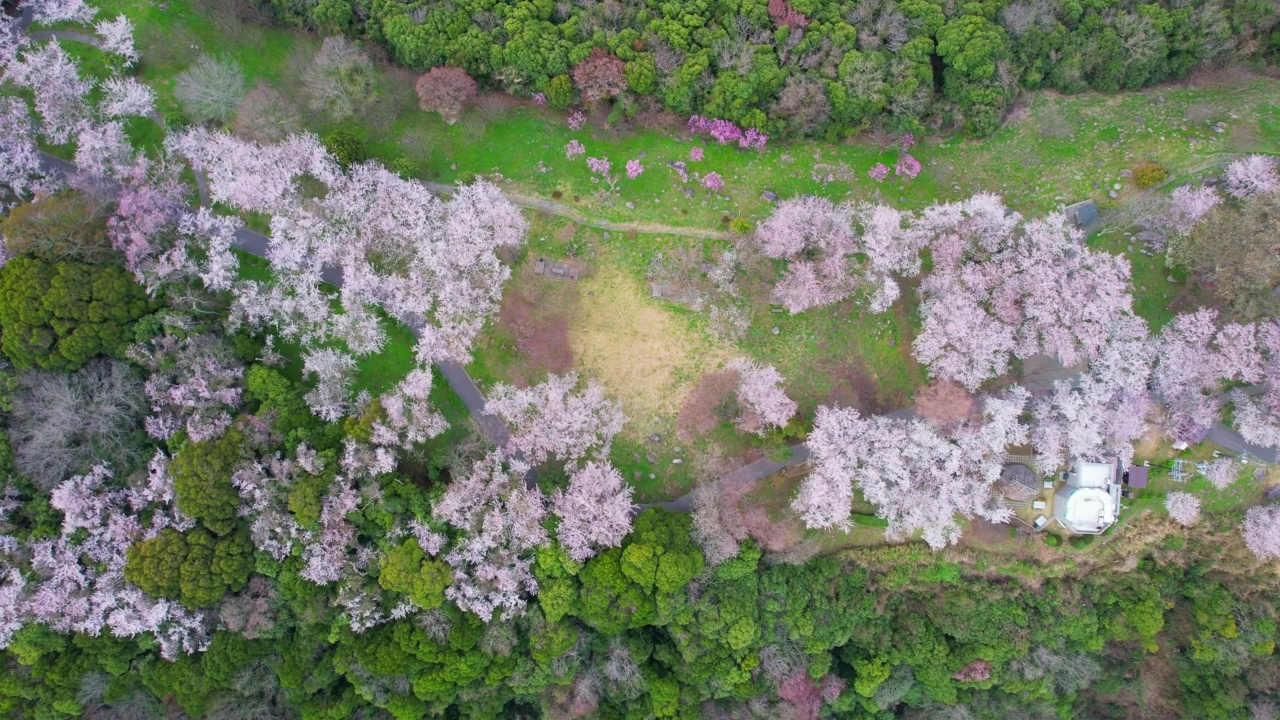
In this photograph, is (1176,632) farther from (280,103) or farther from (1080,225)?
(280,103)

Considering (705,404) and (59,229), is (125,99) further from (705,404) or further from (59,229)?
(705,404)

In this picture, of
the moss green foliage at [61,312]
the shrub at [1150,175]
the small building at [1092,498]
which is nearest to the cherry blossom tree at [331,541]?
the moss green foliage at [61,312]

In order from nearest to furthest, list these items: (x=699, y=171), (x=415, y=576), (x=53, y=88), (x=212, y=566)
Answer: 1. (x=212, y=566)
2. (x=415, y=576)
3. (x=53, y=88)
4. (x=699, y=171)

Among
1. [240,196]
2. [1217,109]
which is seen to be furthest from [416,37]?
[1217,109]

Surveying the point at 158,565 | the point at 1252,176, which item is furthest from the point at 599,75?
the point at 1252,176

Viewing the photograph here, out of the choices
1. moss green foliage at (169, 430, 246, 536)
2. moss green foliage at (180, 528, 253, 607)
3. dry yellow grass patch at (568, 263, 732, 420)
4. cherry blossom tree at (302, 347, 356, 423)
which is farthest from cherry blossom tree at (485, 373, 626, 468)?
moss green foliage at (180, 528, 253, 607)

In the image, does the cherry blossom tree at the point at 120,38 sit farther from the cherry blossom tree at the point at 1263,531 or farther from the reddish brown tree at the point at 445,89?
the cherry blossom tree at the point at 1263,531
